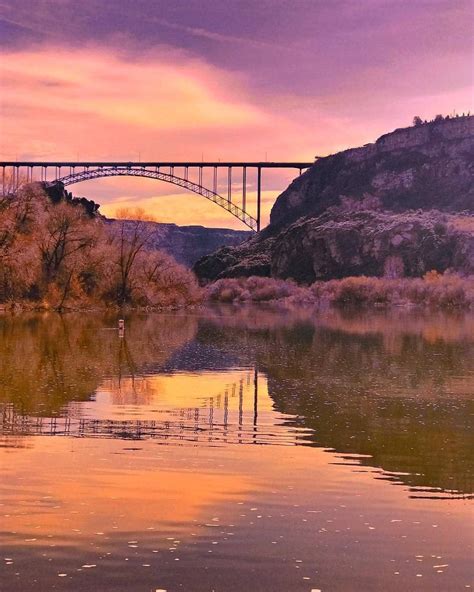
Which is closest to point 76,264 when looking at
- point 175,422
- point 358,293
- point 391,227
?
point 175,422

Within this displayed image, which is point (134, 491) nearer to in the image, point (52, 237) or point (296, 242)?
point (52, 237)

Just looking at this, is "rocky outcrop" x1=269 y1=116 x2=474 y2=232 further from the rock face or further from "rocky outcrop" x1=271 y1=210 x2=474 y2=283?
"rocky outcrop" x1=271 y1=210 x2=474 y2=283

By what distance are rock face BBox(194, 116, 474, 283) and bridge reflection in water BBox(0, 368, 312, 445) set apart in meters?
127

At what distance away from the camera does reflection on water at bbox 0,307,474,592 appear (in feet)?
31.9

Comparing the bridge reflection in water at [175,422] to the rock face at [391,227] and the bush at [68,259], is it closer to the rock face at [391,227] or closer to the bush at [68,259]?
the bush at [68,259]

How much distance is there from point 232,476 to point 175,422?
5.46 m

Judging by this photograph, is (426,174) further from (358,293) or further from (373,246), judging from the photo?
(358,293)

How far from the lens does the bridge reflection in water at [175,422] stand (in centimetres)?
1744

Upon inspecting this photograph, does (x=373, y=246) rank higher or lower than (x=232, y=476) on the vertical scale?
higher

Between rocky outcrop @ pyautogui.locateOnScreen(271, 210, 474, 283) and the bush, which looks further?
rocky outcrop @ pyautogui.locateOnScreen(271, 210, 474, 283)

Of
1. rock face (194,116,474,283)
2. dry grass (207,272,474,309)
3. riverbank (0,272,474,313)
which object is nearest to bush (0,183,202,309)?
riverbank (0,272,474,313)

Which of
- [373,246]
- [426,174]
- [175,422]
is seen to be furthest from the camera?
[426,174]

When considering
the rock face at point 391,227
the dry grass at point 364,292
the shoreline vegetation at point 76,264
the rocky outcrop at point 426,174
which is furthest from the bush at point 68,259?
the rocky outcrop at point 426,174

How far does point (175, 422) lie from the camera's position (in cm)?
1931
